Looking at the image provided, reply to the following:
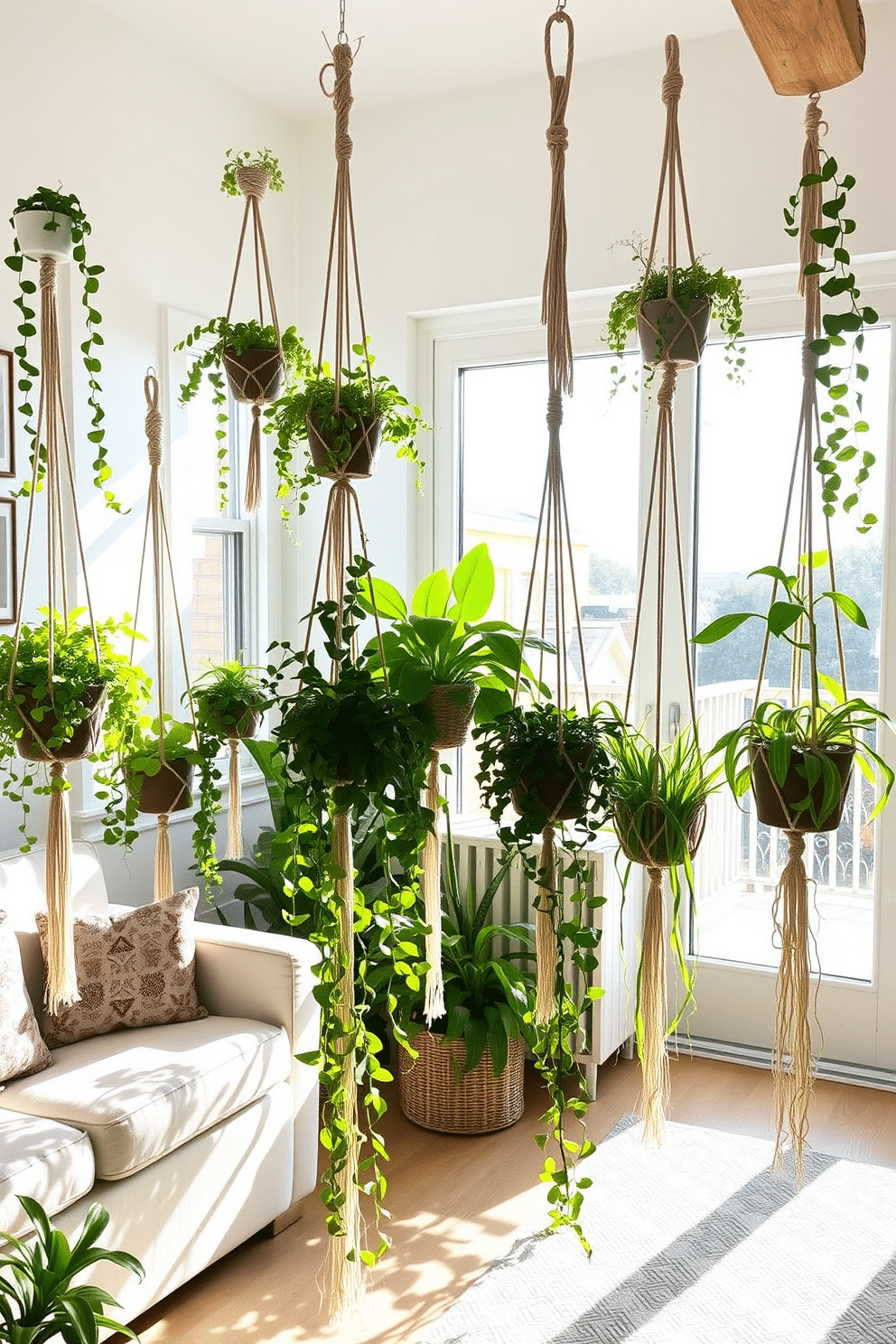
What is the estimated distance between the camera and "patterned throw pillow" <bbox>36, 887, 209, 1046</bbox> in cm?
262

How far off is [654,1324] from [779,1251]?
1.35 ft

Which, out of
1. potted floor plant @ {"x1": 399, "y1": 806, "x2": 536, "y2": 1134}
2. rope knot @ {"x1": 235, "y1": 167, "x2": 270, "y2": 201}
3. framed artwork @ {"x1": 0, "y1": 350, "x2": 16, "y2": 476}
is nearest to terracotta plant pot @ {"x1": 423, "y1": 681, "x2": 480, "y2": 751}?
rope knot @ {"x1": 235, "y1": 167, "x2": 270, "y2": 201}

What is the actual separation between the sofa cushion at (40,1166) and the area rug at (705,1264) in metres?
0.76

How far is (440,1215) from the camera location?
2754 millimetres

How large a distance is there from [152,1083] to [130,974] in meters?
0.38

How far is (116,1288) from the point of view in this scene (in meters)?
2.21

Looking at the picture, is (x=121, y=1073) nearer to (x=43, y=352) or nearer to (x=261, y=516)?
(x=43, y=352)

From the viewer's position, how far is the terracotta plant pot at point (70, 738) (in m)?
1.69

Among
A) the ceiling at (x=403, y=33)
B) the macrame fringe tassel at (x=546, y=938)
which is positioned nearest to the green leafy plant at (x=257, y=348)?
the macrame fringe tassel at (x=546, y=938)

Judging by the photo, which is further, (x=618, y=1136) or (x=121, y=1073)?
(x=618, y=1136)

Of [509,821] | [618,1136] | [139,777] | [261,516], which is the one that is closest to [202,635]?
[261,516]

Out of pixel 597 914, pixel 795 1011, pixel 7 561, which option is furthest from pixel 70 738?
pixel 597 914

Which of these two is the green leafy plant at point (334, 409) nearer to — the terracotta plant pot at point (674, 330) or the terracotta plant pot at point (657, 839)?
the terracotta plant pot at point (674, 330)

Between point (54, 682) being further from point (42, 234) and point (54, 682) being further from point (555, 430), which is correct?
point (555, 430)
